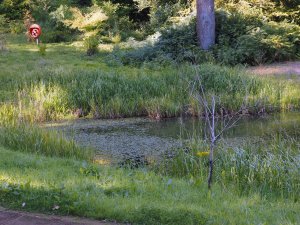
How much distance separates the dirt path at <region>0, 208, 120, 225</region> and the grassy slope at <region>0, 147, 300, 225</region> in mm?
139

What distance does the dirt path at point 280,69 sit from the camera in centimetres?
1791

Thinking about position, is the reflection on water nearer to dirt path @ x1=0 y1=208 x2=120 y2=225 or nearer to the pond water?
the pond water

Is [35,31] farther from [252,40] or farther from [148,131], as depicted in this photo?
[148,131]

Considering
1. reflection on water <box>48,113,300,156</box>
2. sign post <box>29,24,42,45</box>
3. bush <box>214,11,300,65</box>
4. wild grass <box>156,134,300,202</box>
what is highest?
sign post <box>29,24,42,45</box>

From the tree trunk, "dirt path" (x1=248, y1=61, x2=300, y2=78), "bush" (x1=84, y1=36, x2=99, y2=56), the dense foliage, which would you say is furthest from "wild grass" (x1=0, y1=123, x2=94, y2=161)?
the tree trunk

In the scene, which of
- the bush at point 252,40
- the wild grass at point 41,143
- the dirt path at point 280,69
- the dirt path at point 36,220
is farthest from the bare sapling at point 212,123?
the bush at point 252,40

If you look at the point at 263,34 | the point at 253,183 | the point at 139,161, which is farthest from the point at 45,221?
the point at 263,34

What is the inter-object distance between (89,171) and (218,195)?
2.02 metres

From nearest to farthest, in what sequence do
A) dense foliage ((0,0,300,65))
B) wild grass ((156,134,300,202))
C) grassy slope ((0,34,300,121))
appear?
wild grass ((156,134,300,202)), grassy slope ((0,34,300,121)), dense foliage ((0,0,300,65))

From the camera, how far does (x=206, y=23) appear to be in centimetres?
2091

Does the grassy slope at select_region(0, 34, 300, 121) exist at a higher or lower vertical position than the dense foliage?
lower

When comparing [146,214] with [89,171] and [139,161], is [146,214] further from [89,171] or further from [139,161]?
[139,161]

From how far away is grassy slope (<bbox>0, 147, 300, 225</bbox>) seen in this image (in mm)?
5770

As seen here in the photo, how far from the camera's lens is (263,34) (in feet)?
67.2
